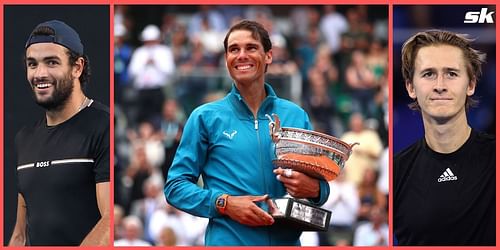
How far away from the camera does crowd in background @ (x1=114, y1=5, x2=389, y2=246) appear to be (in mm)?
13336

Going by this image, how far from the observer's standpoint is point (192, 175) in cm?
706

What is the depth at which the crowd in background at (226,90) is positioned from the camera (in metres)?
13.3

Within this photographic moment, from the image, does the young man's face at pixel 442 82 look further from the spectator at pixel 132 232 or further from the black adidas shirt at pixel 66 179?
the spectator at pixel 132 232

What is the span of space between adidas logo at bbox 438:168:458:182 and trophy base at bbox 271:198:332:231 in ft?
3.58

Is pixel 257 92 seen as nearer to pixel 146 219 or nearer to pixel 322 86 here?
pixel 146 219


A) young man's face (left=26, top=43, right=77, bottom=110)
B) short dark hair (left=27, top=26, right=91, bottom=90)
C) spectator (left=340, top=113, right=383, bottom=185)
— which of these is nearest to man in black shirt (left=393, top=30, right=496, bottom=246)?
short dark hair (left=27, top=26, right=91, bottom=90)

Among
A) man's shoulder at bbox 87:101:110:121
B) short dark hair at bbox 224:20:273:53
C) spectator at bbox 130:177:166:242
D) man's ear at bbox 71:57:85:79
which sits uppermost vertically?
short dark hair at bbox 224:20:273:53

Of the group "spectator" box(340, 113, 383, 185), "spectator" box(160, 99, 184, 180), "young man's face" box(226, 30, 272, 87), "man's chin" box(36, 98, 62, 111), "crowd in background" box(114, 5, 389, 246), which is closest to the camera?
"young man's face" box(226, 30, 272, 87)

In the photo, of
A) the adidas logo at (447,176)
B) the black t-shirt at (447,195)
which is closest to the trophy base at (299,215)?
the black t-shirt at (447,195)

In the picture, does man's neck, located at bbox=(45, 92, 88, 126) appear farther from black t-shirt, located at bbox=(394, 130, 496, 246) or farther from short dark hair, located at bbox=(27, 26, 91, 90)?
black t-shirt, located at bbox=(394, 130, 496, 246)

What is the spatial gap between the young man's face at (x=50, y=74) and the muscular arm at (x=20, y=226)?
0.72 meters

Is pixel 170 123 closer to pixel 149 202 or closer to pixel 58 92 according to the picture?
pixel 149 202

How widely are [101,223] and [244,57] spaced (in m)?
1.56

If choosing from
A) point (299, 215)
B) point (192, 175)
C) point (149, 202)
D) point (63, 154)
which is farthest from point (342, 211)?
point (299, 215)
